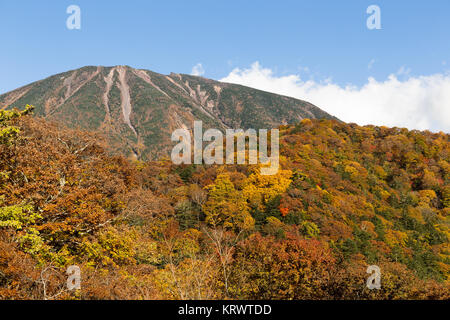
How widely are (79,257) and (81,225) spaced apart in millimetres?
1451

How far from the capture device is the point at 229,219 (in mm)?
39312

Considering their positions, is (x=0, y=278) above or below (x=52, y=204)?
below

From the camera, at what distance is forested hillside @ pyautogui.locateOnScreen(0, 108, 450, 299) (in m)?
11.5

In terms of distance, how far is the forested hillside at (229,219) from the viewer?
11.5 m

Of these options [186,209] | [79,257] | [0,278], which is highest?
[0,278]

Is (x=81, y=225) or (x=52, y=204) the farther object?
(x=81, y=225)
